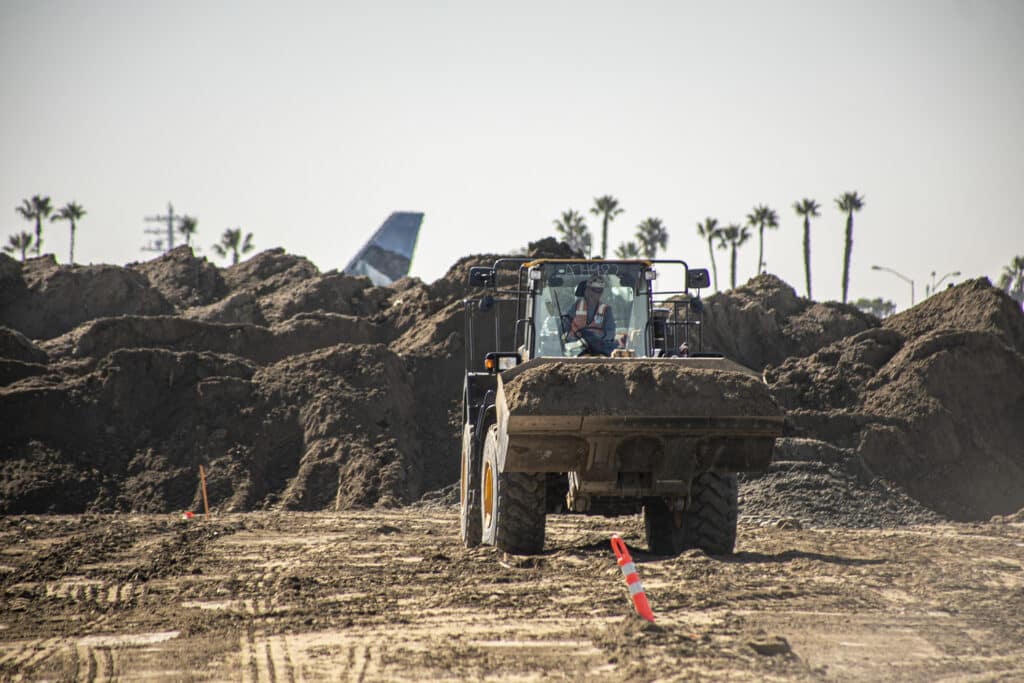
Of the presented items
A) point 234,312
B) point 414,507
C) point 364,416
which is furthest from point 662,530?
point 234,312

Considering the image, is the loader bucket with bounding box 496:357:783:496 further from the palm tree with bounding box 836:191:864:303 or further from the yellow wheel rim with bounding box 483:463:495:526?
the palm tree with bounding box 836:191:864:303

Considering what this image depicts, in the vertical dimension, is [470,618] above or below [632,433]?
below

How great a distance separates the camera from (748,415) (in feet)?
31.3

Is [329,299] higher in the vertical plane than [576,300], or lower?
higher

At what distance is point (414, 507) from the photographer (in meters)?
20.9

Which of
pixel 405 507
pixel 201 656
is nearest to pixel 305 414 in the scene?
pixel 405 507

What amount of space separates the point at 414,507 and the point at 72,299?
26359 millimetres

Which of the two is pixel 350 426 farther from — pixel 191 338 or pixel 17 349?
pixel 17 349

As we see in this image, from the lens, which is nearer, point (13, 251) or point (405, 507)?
point (405, 507)

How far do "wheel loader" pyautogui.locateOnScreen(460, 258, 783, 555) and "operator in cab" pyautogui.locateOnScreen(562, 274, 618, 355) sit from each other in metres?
0.02

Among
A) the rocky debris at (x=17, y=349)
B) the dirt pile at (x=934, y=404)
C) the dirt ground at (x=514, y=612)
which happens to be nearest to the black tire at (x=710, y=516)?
the dirt ground at (x=514, y=612)

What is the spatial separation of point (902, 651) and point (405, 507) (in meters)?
14.4

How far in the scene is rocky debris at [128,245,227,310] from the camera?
4600cm

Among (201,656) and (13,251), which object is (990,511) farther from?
(13,251)
